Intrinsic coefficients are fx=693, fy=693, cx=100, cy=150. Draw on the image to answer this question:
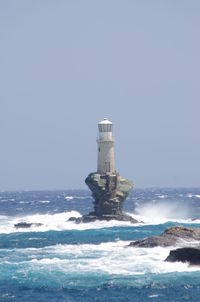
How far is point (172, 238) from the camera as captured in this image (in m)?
58.0

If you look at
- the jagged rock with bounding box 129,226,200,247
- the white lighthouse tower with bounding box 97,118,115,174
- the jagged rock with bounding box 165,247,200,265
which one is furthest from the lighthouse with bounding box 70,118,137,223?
the jagged rock with bounding box 165,247,200,265

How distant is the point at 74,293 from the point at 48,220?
2384 inches

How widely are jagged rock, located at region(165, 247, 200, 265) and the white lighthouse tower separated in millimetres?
43000

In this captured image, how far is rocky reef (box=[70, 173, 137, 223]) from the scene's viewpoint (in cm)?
8850

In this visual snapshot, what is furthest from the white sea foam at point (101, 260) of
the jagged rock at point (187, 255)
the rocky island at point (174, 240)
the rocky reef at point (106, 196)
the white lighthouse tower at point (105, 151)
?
the white lighthouse tower at point (105, 151)

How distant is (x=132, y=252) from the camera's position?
55.1m

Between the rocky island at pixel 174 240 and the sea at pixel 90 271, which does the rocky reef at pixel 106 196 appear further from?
the rocky island at pixel 174 240

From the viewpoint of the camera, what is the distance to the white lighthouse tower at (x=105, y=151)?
9125 centimetres

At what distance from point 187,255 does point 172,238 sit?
34.5ft

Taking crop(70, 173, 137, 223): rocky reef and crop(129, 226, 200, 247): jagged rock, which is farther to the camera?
crop(70, 173, 137, 223): rocky reef

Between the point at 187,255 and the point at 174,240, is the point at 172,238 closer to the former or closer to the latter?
the point at 174,240

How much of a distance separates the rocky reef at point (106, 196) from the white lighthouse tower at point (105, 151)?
1438mm

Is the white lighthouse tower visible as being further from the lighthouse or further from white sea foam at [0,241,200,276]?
white sea foam at [0,241,200,276]

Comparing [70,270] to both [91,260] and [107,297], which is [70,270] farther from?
[107,297]
